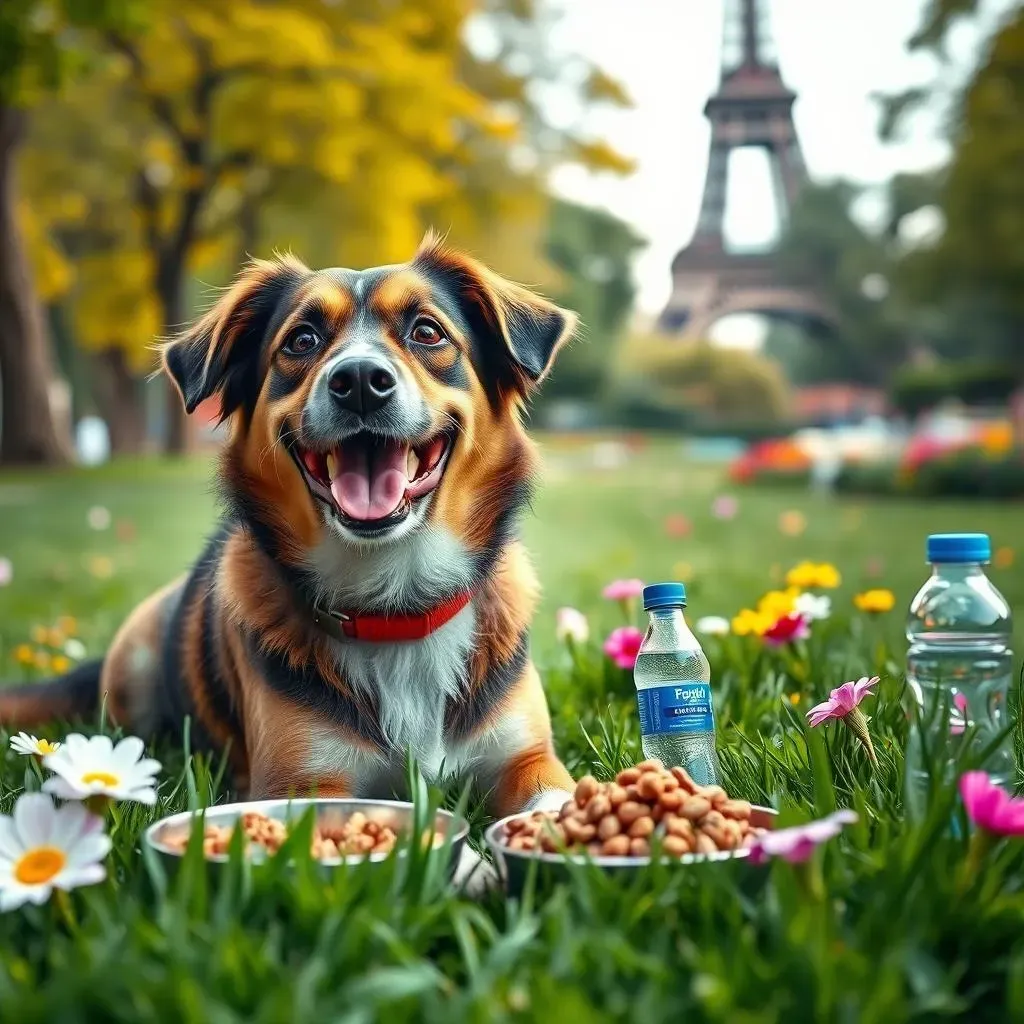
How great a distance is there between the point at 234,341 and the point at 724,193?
23006mm

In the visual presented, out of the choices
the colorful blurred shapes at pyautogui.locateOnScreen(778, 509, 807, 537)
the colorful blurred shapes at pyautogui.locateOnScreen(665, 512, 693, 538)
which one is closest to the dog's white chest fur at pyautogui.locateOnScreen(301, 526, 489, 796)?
the colorful blurred shapes at pyautogui.locateOnScreen(778, 509, 807, 537)

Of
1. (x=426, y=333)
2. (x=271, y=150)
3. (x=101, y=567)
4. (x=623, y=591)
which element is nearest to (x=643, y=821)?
(x=426, y=333)

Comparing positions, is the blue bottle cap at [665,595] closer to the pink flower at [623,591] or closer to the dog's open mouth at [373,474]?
the dog's open mouth at [373,474]

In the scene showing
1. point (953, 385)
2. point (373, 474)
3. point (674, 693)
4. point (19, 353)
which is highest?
point (953, 385)

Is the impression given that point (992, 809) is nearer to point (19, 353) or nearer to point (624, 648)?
point (624, 648)

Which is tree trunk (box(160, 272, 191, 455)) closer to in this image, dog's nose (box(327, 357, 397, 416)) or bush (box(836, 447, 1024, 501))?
bush (box(836, 447, 1024, 501))

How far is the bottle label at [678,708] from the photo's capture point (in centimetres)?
261

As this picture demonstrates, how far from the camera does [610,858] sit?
6.51 feet

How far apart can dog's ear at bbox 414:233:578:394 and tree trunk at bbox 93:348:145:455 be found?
2153cm

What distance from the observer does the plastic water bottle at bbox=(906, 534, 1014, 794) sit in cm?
249

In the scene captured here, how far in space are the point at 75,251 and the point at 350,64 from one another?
11312 mm

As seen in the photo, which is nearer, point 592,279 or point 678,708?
point 678,708

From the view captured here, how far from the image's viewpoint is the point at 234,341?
118 inches

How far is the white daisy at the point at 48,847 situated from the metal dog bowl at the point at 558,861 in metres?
0.65
